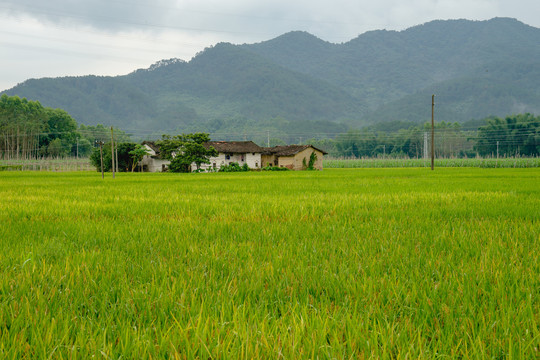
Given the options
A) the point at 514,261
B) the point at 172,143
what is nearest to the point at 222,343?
the point at 514,261

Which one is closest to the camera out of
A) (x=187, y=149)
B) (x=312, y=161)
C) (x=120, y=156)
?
(x=187, y=149)

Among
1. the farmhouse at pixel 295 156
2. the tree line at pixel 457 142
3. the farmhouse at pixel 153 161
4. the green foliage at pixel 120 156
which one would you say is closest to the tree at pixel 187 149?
the green foliage at pixel 120 156

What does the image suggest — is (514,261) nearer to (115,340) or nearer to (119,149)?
(115,340)

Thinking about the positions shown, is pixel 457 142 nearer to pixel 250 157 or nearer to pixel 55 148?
pixel 250 157

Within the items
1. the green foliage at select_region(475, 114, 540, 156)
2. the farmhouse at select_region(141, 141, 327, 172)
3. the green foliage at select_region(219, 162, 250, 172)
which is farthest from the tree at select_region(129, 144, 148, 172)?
the green foliage at select_region(475, 114, 540, 156)

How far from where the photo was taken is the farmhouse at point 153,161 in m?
64.9

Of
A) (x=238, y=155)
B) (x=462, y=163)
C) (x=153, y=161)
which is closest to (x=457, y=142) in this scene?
(x=462, y=163)

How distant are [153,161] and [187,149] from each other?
52.2 feet

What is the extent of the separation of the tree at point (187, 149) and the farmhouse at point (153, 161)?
33.9 ft

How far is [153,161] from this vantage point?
65.8 m

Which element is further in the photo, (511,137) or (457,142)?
(457,142)

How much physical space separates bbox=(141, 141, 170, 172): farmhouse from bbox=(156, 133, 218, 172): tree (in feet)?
33.9

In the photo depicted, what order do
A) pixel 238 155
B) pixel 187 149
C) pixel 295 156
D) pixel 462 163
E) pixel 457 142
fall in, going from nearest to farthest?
pixel 187 149 → pixel 295 156 → pixel 238 155 → pixel 462 163 → pixel 457 142

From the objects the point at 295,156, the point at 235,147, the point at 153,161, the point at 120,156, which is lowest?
the point at 153,161
